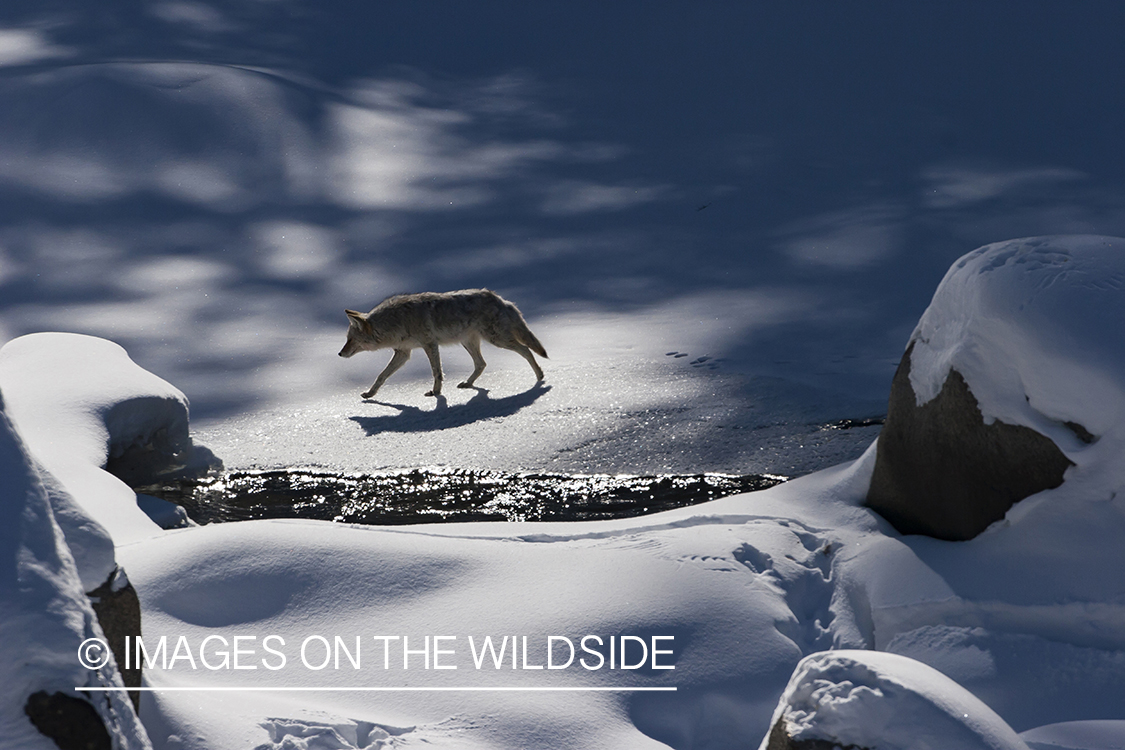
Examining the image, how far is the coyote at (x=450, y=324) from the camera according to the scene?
7043 mm

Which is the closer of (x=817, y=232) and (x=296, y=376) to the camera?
(x=296, y=376)

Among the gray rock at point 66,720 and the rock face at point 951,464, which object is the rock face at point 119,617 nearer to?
the gray rock at point 66,720

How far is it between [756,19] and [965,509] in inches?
426

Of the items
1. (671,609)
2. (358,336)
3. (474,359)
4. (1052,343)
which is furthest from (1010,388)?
(358,336)

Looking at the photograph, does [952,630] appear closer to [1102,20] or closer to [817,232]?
[817,232]

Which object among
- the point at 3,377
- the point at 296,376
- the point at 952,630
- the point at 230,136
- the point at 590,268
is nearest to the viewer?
the point at 952,630

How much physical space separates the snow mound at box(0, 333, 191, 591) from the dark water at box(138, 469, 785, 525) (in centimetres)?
30

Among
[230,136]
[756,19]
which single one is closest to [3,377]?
[230,136]

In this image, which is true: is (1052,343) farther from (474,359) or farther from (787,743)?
(474,359)

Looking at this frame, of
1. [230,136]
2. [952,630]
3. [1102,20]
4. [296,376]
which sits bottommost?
[296,376]

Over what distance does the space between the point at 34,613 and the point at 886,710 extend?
176 centimetres

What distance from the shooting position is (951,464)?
3.54 metres

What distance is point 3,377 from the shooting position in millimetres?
5500

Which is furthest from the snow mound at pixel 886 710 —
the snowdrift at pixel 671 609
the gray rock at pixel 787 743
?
the snowdrift at pixel 671 609
